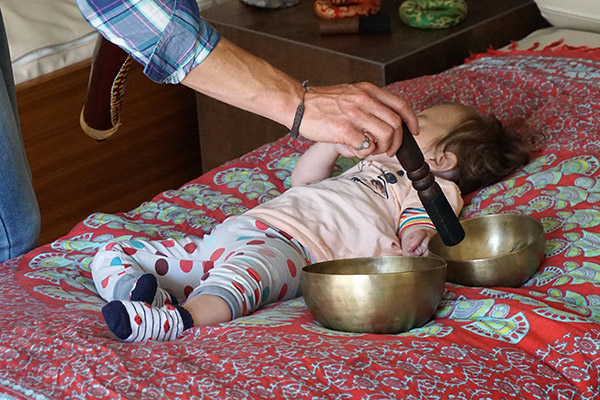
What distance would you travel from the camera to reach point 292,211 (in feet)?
5.00

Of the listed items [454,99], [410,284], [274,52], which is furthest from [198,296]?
[274,52]

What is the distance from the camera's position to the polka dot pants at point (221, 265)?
1280mm

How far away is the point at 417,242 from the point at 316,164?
32 centimetres

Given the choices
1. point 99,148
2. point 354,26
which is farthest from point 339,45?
point 99,148

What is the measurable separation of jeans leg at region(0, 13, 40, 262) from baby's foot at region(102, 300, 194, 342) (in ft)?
1.13

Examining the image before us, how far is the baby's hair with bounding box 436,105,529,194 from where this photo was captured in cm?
167

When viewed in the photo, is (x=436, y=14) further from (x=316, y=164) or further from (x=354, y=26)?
(x=316, y=164)

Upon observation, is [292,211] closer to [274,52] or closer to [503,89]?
[503,89]

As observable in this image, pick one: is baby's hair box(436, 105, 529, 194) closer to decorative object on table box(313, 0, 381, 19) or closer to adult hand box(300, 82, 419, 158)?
adult hand box(300, 82, 419, 158)

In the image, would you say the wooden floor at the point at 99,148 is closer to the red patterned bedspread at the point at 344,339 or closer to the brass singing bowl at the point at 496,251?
Result: the red patterned bedspread at the point at 344,339

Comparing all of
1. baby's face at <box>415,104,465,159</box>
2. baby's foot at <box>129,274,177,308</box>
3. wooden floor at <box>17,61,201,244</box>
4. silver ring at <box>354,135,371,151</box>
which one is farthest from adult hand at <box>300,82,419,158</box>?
wooden floor at <box>17,61,201,244</box>

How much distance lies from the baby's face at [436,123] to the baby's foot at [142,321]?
707 millimetres

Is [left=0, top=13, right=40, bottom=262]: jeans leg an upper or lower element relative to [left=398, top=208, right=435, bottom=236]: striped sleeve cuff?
upper

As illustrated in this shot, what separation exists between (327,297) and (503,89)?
106 cm
